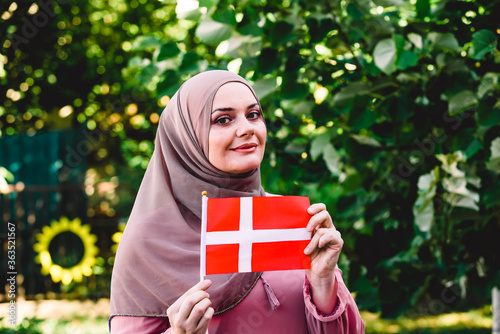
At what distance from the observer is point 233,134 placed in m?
1.66

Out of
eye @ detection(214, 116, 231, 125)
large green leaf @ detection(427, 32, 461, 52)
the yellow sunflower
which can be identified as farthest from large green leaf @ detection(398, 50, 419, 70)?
the yellow sunflower

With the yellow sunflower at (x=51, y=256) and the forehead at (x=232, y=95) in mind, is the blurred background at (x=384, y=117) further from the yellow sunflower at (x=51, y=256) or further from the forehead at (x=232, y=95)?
the yellow sunflower at (x=51, y=256)

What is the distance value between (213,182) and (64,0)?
9.91 m

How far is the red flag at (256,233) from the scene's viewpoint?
159cm

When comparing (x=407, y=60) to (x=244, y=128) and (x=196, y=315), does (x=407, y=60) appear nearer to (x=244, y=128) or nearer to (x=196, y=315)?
(x=244, y=128)

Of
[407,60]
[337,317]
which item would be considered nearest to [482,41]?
[407,60]

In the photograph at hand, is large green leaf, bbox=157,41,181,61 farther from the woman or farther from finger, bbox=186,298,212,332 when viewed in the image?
finger, bbox=186,298,212,332

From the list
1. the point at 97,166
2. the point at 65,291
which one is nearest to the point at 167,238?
the point at 65,291

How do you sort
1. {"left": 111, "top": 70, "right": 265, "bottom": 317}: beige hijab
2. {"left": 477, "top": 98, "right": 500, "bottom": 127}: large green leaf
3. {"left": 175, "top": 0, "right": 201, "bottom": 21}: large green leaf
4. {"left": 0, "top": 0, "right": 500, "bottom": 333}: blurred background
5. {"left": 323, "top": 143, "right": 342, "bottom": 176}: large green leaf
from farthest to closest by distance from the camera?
1. {"left": 323, "top": 143, "right": 342, "bottom": 176}: large green leaf
2. {"left": 175, "top": 0, "right": 201, "bottom": 21}: large green leaf
3. {"left": 0, "top": 0, "right": 500, "bottom": 333}: blurred background
4. {"left": 477, "top": 98, "right": 500, "bottom": 127}: large green leaf
5. {"left": 111, "top": 70, "right": 265, "bottom": 317}: beige hijab

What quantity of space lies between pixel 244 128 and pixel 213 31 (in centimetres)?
107

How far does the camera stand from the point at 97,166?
39.1ft

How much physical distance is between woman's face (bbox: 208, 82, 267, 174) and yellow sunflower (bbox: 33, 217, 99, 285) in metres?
7.92

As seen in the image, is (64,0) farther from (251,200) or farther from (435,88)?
(251,200)

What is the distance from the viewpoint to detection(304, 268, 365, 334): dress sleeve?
164 cm
